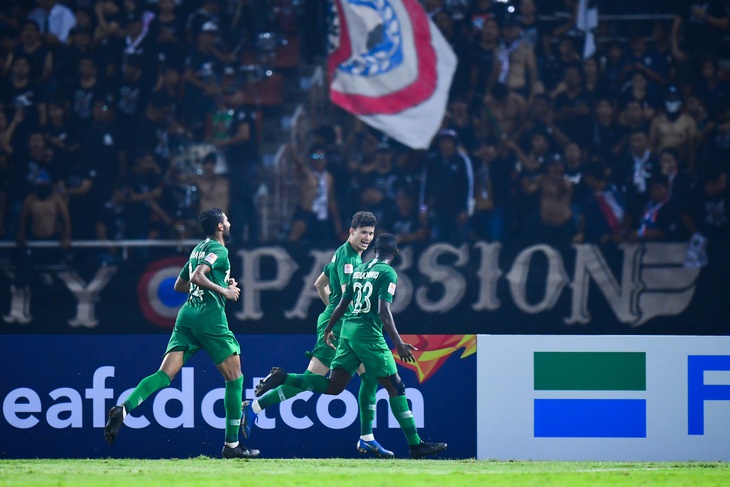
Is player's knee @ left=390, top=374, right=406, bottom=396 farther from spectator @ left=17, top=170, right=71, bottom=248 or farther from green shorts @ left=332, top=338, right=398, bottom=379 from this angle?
spectator @ left=17, top=170, right=71, bottom=248

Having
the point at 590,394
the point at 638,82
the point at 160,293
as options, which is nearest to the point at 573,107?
the point at 638,82

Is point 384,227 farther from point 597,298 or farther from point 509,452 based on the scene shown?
point 509,452

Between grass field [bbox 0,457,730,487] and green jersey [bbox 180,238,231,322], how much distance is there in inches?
37.5

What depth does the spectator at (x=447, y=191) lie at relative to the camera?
11.4 metres

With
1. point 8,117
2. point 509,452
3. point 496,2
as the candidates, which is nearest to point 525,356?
point 509,452

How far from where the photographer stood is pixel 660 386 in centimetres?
749

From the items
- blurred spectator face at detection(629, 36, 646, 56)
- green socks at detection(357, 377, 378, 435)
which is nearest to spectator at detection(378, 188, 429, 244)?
Result: blurred spectator face at detection(629, 36, 646, 56)

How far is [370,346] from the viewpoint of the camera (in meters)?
6.93

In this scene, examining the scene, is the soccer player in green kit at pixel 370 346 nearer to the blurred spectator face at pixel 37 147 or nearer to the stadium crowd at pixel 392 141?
the stadium crowd at pixel 392 141

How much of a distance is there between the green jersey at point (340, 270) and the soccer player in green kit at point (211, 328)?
29.6 inches

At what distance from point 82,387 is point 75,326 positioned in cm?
311

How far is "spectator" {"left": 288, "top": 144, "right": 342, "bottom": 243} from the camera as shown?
11445 mm

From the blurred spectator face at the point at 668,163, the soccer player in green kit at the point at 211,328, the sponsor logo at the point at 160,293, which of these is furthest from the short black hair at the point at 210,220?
the blurred spectator face at the point at 668,163

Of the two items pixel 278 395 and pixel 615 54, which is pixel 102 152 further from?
pixel 615 54
